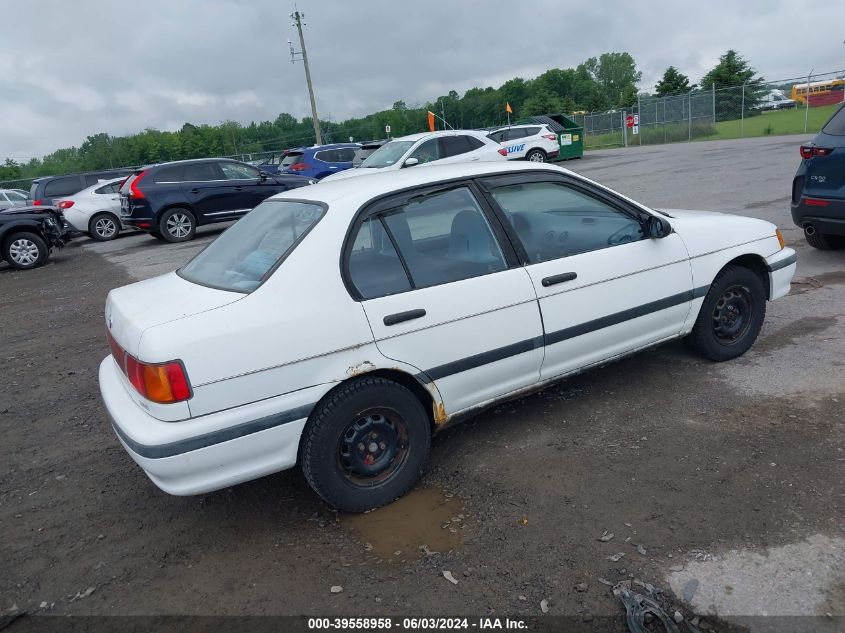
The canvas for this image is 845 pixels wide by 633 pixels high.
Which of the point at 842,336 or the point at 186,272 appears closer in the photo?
the point at 186,272

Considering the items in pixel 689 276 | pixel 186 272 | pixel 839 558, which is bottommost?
pixel 839 558

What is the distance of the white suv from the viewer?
74.2ft

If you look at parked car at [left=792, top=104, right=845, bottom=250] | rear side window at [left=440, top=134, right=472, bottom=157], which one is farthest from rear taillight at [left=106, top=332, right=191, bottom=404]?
rear side window at [left=440, top=134, right=472, bottom=157]

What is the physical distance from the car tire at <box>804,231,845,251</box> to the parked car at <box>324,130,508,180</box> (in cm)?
731

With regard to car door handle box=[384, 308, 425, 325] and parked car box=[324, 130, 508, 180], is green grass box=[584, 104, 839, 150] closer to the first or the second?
parked car box=[324, 130, 508, 180]

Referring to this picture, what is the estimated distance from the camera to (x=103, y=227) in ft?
52.7

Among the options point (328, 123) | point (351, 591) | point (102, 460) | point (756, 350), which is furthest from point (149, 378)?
point (328, 123)

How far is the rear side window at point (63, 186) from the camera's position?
17.8 meters

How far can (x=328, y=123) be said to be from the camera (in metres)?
61.6

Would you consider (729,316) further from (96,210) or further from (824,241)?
(96,210)

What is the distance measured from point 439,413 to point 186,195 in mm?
11733

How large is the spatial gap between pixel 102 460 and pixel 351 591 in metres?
2.23

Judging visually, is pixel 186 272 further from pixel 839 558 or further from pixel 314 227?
pixel 839 558

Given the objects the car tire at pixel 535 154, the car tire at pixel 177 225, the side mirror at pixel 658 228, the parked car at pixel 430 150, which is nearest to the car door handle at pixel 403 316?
the side mirror at pixel 658 228
